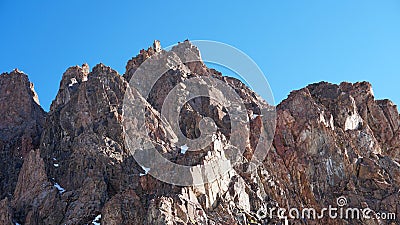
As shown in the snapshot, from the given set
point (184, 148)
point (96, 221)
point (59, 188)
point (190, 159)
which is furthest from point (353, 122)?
point (96, 221)

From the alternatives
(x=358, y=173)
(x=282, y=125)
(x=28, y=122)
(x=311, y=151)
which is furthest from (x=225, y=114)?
(x=28, y=122)

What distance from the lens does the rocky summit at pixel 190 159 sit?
93625 millimetres

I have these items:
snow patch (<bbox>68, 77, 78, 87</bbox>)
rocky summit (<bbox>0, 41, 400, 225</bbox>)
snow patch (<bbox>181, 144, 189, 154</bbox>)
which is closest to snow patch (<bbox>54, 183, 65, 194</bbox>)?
rocky summit (<bbox>0, 41, 400, 225</bbox>)

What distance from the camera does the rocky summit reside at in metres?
93.6

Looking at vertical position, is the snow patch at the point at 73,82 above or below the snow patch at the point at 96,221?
above

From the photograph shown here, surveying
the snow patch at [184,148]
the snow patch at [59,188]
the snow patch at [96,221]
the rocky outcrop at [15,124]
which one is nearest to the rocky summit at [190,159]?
the snow patch at [96,221]

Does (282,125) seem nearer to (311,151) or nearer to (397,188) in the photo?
(311,151)

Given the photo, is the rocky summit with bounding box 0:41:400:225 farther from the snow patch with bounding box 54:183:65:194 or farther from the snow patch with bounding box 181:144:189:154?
the snow patch with bounding box 181:144:189:154

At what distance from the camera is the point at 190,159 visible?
97312 millimetres

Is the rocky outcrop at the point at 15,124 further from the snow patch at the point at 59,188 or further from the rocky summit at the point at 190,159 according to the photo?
the snow patch at the point at 59,188

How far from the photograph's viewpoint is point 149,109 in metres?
126

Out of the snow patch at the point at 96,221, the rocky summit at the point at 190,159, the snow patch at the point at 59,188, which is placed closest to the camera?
the snow patch at the point at 96,221

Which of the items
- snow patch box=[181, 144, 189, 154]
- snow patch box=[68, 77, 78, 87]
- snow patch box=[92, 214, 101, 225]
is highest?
snow patch box=[68, 77, 78, 87]

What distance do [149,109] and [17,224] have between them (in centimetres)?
4096
